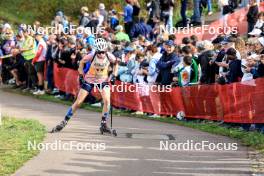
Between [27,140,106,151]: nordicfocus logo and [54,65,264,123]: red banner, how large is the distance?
11.6 ft

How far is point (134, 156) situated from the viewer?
12.0m

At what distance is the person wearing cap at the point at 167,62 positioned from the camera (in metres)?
18.1

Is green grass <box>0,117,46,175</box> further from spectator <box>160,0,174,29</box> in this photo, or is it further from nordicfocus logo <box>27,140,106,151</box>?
spectator <box>160,0,174,29</box>

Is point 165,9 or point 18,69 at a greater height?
point 165,9

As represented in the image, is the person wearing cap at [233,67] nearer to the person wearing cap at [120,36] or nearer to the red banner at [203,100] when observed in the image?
the red banner at [203,100]

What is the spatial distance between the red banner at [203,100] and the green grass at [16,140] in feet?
13.0

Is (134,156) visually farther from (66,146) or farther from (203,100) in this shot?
(203,100)

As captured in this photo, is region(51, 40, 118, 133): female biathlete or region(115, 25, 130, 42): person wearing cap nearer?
region(51, 40, 118, 133): female biathlete

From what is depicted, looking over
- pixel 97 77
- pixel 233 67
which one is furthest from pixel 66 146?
pixel 233 67

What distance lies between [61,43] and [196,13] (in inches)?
231

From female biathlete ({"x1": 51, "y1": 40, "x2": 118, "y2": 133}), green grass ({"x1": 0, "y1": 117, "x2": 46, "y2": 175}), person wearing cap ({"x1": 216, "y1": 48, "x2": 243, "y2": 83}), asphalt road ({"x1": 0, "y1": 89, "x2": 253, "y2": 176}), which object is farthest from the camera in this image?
person wearing cap ({"x1": 216, "y1": 48, "x2": 243, "y2": 83})

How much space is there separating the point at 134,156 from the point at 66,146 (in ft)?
5.28

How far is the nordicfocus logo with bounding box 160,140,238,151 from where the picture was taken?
42.3ft

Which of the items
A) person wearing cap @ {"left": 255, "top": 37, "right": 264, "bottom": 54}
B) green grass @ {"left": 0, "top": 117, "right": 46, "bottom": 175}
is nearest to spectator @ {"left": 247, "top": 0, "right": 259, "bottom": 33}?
person wearing cap @ {"left": 255, "top": 37, "right": 264, "bottom": 54}
